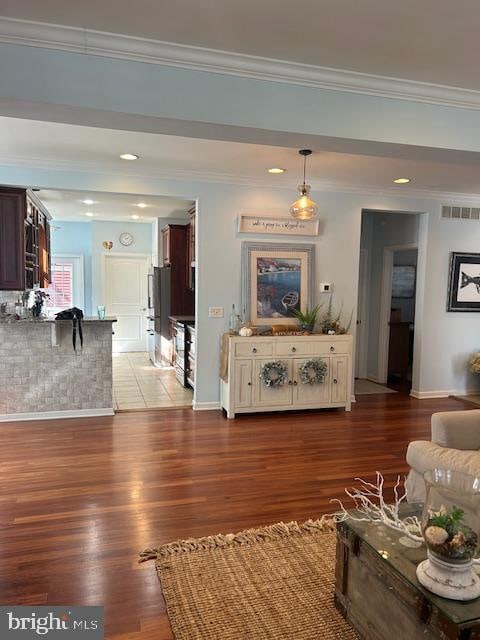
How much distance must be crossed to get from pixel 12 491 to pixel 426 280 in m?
5.17

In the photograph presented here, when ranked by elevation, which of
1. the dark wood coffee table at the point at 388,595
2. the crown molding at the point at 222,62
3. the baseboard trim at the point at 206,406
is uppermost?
the crown molding at the point at 222,62

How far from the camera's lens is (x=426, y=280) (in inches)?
232

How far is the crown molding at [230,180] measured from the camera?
4.43m

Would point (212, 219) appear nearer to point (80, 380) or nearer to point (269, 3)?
point (80, 380)

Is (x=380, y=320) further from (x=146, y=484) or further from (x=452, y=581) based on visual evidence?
(x=452, y=581)

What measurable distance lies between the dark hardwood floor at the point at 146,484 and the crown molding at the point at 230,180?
258cm

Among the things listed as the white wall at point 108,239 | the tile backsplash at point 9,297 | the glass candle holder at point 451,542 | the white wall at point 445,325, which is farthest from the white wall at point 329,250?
the white wall at point 108,239

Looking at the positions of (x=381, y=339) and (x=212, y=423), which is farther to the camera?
(x=381, y=339)

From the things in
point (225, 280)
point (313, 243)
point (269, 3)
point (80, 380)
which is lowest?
point (80, 380)

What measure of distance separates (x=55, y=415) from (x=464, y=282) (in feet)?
17.5

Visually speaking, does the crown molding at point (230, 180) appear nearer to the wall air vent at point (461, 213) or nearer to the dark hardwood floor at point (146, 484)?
the wall air vent at point (461, 213)

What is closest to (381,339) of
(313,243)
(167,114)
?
(313,243)

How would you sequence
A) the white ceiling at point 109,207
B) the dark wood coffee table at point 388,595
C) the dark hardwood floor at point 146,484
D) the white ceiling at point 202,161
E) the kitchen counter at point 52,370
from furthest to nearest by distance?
the white ceiling at point 109,207
the kitchen counter at point 52,370
the white ceiling at point 202,161
the dark hardwood floor at point 146,484
the dark wood coffee table at point 388,595

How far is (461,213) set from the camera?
593cm
